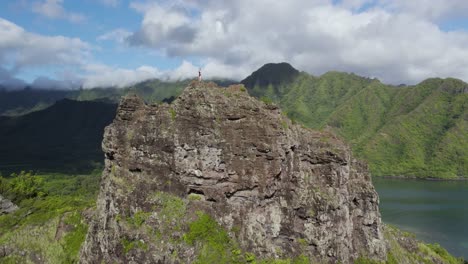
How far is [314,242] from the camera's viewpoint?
40844 mm

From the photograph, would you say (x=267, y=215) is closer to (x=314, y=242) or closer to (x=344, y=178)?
(x=314, y=242)

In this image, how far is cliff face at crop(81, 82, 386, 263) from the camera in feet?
114

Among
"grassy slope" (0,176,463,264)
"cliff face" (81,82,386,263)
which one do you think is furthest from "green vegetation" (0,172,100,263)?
"cliff face" (81,82,386,263)

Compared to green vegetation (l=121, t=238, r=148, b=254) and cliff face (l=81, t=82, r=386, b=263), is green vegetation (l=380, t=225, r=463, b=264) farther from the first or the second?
green vegetation (l=121, t=238, r=148, b=254)

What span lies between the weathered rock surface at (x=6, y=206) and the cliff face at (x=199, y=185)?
118ft

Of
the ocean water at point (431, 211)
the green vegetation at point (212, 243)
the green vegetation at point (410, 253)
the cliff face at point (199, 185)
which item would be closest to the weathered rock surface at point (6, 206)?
the cliff face at point (199, 185)

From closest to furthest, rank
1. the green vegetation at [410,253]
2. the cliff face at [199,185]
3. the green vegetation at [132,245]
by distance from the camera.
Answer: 1. the green vegetation at [132,245]
2. the cliff face at [199,185]
3. the green vegetation at [410,253]

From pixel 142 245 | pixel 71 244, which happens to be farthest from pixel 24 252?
pixel 142 245

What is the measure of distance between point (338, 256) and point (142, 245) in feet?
73.7

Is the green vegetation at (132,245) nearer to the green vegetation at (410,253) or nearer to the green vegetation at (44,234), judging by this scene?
the green vegetation at (44,234)

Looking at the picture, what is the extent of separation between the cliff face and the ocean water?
7760 centimetres

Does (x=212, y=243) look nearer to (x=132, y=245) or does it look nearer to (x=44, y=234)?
(x=132, y=245)

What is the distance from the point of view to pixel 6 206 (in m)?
67.9

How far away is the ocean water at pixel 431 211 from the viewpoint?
10612 cm
